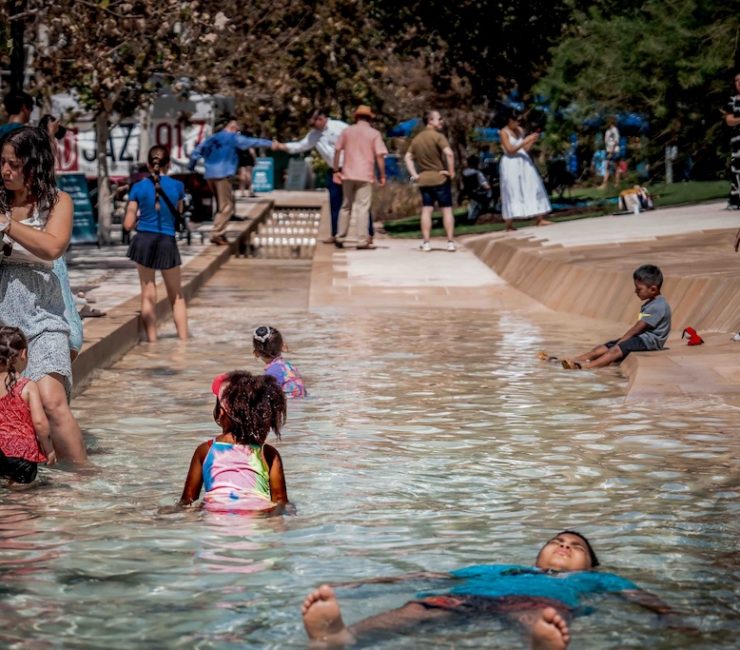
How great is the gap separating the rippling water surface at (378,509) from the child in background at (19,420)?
0.16m

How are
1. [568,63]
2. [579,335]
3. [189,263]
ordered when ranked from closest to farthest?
[579,335] < [189,263] < [568,63]

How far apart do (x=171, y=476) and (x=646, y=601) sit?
352 centimetres

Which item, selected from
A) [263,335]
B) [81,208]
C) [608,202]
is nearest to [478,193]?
[608,202]

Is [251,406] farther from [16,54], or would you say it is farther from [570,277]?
[16,54]

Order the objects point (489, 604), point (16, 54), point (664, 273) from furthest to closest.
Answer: point (16, 54)
point (664, 273)
point (489, 604)

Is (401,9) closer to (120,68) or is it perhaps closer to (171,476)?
(120,68)

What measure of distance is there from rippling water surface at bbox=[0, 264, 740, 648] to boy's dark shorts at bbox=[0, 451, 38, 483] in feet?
0.34

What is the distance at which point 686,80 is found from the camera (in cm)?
2545

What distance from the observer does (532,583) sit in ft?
21.1

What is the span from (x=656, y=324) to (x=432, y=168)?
11610 mm

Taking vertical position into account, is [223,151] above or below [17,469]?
above

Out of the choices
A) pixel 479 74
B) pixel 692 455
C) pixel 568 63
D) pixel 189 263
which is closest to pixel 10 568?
pixel 692 455

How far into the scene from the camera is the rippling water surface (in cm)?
637

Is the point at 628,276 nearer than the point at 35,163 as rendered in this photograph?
No
